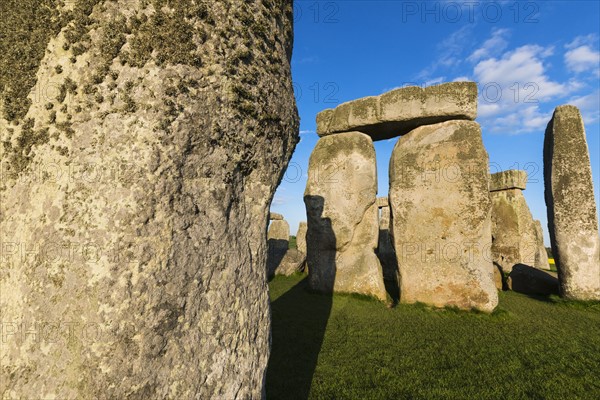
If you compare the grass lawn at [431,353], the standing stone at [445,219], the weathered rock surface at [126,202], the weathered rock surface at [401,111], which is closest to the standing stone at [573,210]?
the grass lawn at [431,353]

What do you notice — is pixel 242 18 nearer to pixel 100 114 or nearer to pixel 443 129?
pixel 100 114

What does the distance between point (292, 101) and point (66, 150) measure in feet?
2.77

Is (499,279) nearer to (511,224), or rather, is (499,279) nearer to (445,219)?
(511,224)

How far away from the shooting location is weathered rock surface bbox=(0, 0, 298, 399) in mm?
900

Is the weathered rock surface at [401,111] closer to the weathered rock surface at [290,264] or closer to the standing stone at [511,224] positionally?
the weathered rock surface at [290,264]

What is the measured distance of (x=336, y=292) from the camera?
238 inches

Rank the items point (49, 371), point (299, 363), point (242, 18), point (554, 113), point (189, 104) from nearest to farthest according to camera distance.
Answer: point (49, 371) < point (189, 104) < point (242, 18) < point (299, 363) < point (554, 113)

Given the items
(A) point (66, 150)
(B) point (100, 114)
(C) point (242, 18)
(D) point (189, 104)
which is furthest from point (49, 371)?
(C) point (242, 18)

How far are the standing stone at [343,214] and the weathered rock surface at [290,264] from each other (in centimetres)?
247

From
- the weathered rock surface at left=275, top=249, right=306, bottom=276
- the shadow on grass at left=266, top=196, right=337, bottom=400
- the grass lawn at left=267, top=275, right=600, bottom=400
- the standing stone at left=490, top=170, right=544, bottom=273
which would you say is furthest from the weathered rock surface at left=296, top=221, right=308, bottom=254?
the grass lawn at left=267, top=275, right=600, bottom=400

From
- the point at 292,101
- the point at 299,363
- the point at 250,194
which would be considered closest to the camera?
the point at 250,194

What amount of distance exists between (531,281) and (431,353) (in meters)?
4.61

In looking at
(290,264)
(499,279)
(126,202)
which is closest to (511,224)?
(499,279)

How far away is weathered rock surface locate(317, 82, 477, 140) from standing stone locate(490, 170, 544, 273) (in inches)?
202
